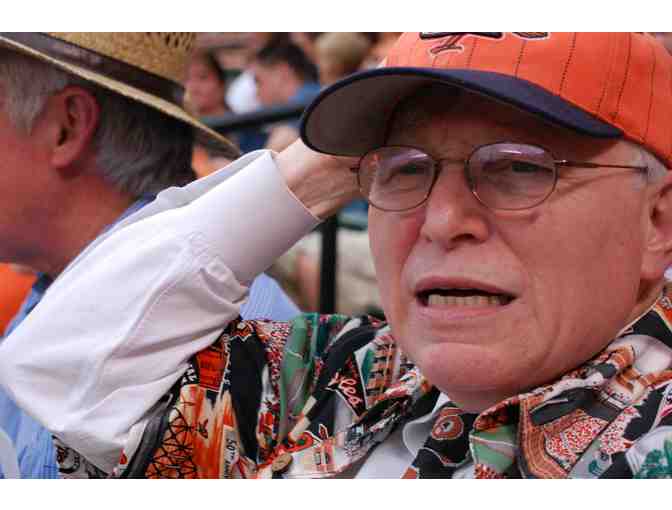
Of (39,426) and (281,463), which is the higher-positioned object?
(281,463)

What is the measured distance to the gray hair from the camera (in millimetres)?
2721

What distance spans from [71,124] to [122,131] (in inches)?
5.4

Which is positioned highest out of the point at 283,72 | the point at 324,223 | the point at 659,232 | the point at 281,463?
the point at 283,72

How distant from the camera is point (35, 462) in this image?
2443mm

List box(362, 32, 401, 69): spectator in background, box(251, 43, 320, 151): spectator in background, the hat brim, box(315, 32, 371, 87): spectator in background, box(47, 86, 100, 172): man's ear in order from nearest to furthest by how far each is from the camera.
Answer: the hat brim
box(47, 86, 100, 172): man's ear
box(362, 32, 401, 69): spectator in background
box(315, 32, 371, 87): spectator in background
box(251, 43, 320, 151): spectator in background

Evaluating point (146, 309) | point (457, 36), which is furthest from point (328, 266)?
point (457, 36)

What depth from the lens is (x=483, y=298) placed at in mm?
1749

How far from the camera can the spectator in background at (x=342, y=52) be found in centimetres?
447

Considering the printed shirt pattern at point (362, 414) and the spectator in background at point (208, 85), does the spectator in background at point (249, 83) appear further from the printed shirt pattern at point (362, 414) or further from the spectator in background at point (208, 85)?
the printed shirt pattern at point (362, 414)

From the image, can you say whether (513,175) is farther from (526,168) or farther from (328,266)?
(328,266)

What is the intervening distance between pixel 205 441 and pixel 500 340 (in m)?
0.71

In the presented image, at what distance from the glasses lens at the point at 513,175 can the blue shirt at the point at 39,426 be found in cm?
81

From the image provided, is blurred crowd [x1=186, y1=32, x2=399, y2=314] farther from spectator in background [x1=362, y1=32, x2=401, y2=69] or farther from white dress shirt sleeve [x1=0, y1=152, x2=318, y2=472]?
white dress shirt sleeve [x1=0, y1=152, x2=318, y2=472]

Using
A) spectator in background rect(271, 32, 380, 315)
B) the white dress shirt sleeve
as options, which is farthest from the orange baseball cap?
spectator in background rect(271, 32, 380, 315)
